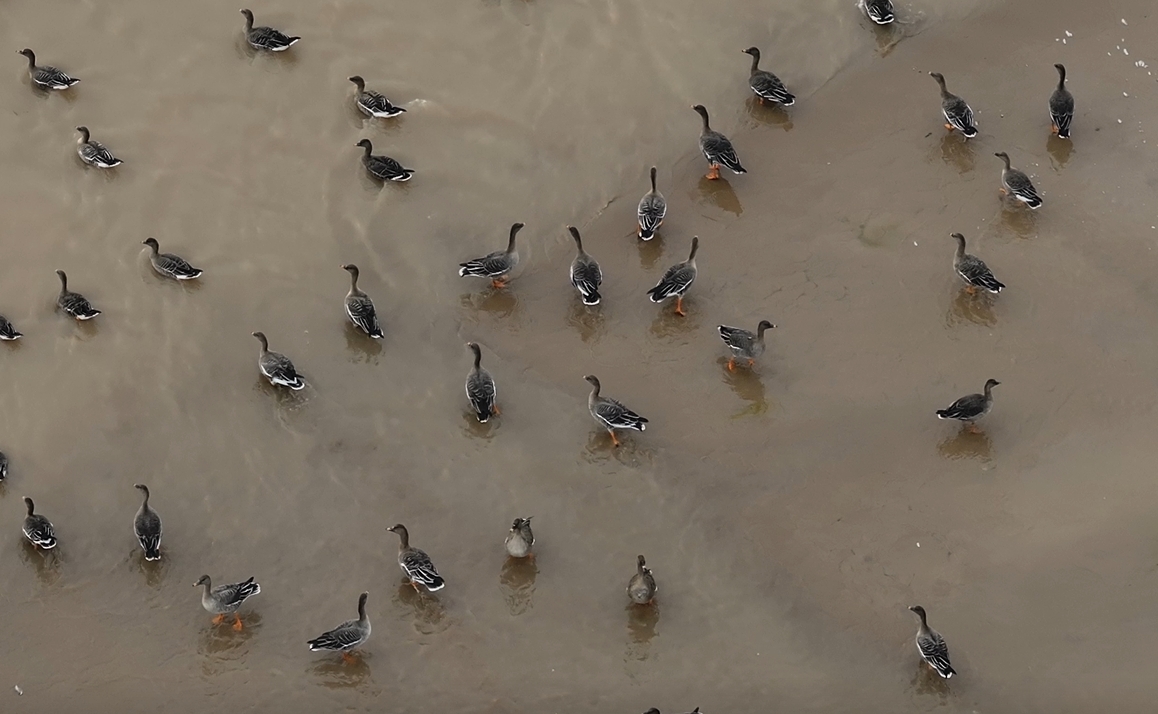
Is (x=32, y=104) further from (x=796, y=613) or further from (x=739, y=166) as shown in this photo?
(x=796, y=613)

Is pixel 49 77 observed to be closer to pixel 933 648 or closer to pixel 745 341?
pixel 745 341

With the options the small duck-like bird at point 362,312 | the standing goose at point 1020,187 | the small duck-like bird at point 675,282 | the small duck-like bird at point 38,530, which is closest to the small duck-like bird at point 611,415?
the small duck-like bird at point 675,282

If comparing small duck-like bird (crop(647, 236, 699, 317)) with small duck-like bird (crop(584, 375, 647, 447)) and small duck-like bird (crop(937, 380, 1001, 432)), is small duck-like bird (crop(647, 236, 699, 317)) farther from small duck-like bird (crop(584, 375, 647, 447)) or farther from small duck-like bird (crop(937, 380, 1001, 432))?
small duck-like bird (crop(937, 380, 1001, 432))

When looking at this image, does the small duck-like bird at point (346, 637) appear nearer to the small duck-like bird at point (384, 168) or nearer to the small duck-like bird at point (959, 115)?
the small duck-like bird at point (384, 168)

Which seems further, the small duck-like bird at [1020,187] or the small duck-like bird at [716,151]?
the small duck-like bird at [716,151]

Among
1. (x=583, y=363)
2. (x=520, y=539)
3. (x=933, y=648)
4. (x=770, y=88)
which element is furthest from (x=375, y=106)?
(x=933, y=648)

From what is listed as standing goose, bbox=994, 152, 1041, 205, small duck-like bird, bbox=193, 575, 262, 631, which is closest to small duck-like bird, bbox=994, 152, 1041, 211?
standing goose, bbox=994, 152, 1041, 205

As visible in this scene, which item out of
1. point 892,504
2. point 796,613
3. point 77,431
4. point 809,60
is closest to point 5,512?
point 77,431
